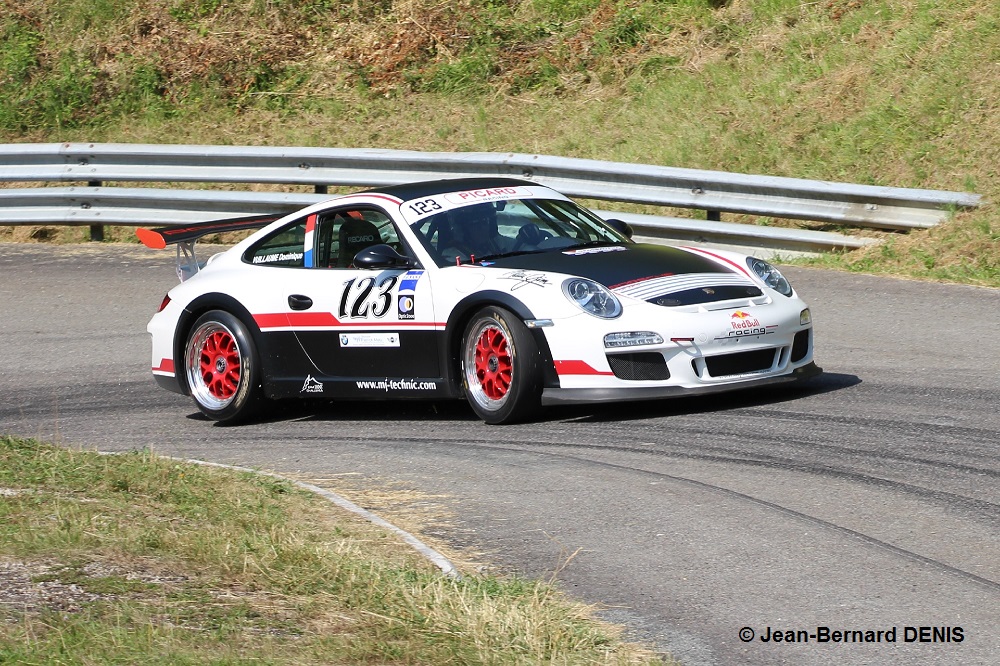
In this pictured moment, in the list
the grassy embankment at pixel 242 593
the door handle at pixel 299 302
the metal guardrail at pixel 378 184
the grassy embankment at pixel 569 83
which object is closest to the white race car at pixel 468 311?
the door handle at pixel 299 302

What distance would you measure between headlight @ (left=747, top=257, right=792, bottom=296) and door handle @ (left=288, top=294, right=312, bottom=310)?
2797 mm

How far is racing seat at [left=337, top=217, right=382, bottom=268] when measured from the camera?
9320mm

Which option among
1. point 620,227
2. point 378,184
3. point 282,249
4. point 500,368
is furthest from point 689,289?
point 378,184

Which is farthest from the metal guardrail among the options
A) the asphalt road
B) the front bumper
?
the front bumper

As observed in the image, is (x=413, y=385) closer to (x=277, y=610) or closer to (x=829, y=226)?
(x=277, y=610)

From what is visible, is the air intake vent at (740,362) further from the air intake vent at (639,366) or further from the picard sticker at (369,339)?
the picard sticker at (369,339)

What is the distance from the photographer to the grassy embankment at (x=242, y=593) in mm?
4539

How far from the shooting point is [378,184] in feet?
49.5

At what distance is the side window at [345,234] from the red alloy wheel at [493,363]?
1.23 metres

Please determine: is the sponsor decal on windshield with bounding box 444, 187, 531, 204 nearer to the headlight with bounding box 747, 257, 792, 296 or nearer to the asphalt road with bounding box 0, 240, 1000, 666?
the asphalt road with bounding box 0, 240, 1000, 666

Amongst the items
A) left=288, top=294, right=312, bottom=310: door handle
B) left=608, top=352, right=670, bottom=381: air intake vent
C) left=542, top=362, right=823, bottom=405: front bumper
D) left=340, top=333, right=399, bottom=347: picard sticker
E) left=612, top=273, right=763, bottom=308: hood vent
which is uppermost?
left=612, top=273, right=763, bottom=308: hood vent

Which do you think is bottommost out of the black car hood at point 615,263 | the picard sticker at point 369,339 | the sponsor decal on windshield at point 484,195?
the picard sticker at point 369,339

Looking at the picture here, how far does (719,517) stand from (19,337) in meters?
7.96

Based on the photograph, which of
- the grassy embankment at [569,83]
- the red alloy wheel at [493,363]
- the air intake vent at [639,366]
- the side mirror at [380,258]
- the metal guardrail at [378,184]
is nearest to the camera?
the air intake vent at [639,366]
